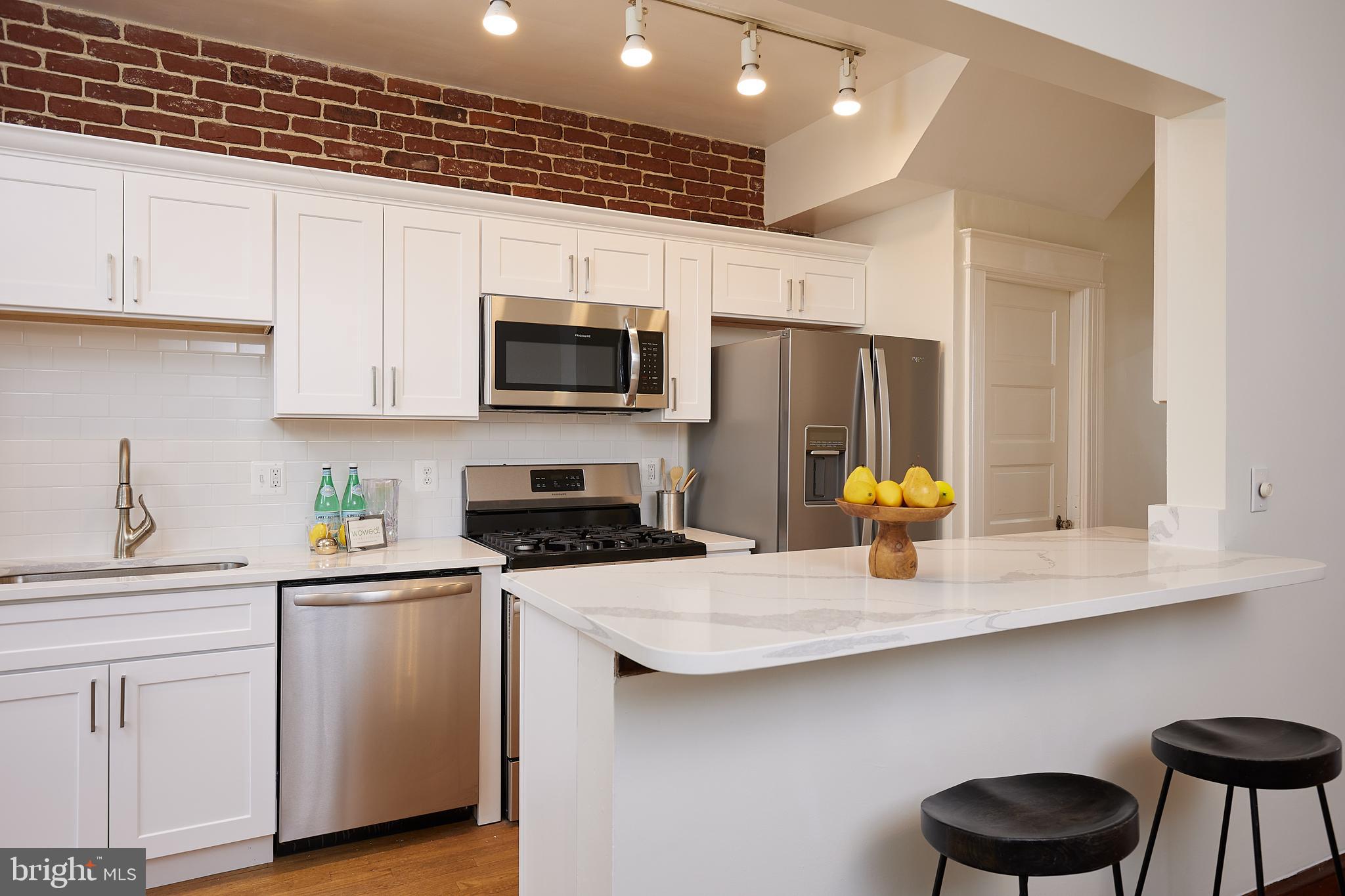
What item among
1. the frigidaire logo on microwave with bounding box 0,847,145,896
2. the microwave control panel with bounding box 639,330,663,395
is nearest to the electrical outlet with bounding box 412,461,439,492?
the microwave control panel with bounding box 639,330,663,395

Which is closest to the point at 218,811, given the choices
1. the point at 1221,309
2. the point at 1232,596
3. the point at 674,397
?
the point at 674,397

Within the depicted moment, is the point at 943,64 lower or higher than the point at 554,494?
higher

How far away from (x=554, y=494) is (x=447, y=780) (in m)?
1.21

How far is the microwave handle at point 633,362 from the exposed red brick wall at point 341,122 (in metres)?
0.72

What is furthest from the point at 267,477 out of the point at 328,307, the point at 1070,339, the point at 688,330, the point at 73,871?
the point at 1070,339

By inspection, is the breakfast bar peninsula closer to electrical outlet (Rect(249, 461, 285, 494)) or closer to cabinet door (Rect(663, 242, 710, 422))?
cabinet door (Rect(663, 242, 710, 422))

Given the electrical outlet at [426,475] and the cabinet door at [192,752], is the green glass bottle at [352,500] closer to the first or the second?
the electrical outlet at [426,475]

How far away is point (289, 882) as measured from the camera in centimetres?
241

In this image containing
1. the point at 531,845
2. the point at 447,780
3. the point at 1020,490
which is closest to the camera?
the point at 531,845

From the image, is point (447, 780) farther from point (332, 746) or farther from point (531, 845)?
point (531, 845)

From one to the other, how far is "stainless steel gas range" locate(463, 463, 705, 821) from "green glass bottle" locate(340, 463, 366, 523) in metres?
0.43

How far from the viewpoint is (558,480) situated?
11.5 feet

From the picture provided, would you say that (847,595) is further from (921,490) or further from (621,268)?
(621,268)

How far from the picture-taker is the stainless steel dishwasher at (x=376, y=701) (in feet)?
8.22
